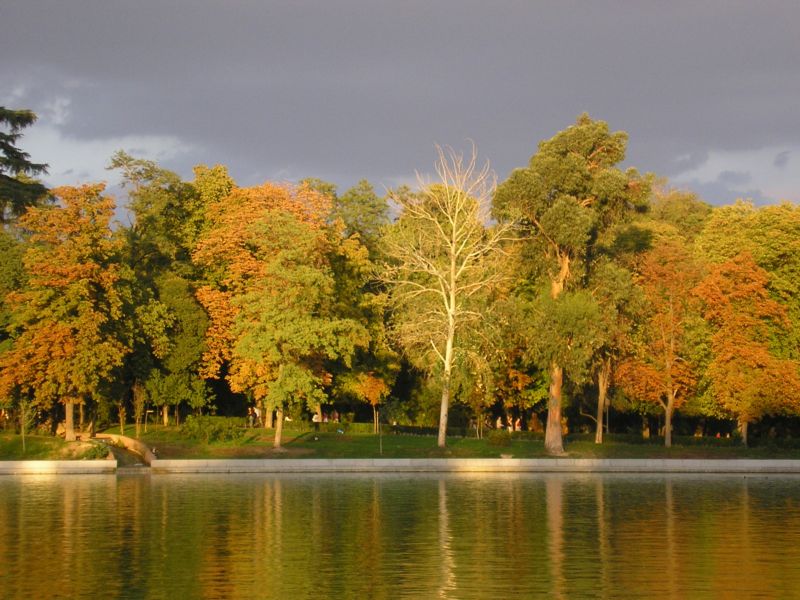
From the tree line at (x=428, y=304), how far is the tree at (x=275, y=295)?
0.53 ft

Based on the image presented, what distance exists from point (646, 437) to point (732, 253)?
1361 cm

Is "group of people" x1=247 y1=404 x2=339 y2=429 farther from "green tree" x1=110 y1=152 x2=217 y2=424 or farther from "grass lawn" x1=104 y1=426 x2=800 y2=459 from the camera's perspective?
"grass lawn" x1=104 y1=426 x2=800 y2=459

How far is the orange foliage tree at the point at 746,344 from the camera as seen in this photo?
2331 inches

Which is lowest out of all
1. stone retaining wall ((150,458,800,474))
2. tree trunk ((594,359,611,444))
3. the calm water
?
the calm water

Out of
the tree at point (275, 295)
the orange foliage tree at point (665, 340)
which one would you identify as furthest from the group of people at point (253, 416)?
the orange foliage tree at point (665, 340)

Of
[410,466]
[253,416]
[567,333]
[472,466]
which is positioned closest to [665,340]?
[567,333]

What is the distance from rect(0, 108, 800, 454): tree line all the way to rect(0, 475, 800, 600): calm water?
15.8 meters

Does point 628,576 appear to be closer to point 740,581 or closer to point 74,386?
point 740,581

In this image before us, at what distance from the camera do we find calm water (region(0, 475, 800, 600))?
21.0 m

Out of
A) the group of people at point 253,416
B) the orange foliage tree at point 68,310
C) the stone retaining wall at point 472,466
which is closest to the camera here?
the stone retaining wall at point 472,466

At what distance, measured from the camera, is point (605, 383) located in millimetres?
64500

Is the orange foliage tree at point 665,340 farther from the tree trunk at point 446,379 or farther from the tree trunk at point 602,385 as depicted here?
the tree trunk at point 446,379

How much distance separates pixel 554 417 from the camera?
59188 millimetres

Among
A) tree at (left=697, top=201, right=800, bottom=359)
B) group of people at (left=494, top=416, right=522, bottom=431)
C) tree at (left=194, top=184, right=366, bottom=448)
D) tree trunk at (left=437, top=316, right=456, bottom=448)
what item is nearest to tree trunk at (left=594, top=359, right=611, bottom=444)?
tree at (left=697, top=201, right=800, bottom=359)
